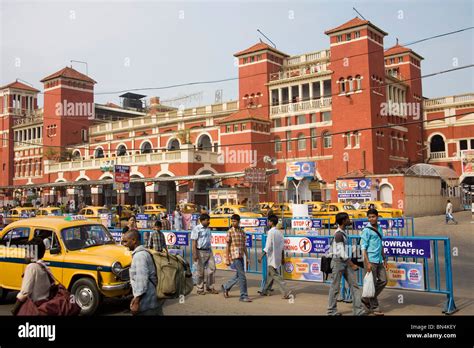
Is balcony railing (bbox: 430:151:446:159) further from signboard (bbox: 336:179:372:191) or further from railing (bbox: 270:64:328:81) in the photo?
signboard (bbox: 336:179:372:191)

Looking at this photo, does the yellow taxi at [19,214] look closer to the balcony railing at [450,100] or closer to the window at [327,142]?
the window at [327,142]

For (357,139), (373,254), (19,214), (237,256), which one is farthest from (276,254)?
(357,139)

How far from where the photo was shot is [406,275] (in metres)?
8.62

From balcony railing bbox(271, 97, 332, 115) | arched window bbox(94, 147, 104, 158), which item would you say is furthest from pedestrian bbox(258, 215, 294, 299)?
arched window bbox(94, 147, 104, 158)

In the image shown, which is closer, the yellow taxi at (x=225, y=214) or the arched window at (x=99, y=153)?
the yellow taxi at (x=225, y=214)

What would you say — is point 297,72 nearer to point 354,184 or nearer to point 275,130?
point 275,130

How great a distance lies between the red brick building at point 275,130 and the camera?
40.6 meters

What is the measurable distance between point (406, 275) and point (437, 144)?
4775cm

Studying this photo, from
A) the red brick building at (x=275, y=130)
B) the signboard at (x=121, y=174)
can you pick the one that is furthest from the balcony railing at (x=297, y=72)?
the signboard at (x=121, y=174)

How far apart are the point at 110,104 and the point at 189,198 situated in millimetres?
39553

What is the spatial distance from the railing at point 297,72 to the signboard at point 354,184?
1396 cm

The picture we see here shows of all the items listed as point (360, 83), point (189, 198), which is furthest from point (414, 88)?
point (189, 198)

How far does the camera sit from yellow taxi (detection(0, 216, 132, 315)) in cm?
842
